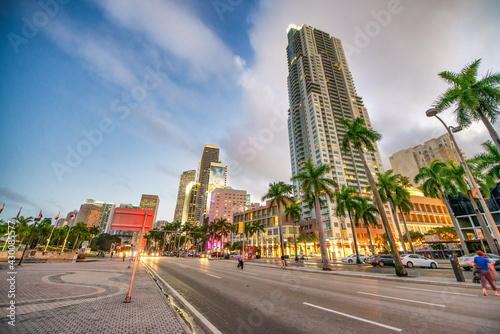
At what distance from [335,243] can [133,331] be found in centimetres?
8578

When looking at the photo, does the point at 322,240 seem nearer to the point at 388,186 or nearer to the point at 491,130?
the point at 491,130

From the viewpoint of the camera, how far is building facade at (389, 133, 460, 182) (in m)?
132

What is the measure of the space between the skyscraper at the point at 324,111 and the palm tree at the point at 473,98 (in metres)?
68.9

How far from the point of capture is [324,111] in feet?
365

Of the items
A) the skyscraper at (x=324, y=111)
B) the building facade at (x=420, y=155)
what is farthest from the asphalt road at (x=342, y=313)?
the building facade at (x=420, y=155)

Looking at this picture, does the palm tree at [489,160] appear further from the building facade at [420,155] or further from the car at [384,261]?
the building facade at [420,155]

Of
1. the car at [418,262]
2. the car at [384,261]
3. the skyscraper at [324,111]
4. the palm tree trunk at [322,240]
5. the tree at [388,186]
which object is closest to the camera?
the car at [418,262]

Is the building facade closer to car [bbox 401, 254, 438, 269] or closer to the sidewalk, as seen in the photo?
car [bbox 401, 254, 438, 269]

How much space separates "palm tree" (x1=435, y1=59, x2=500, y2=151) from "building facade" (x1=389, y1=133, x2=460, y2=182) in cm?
14921

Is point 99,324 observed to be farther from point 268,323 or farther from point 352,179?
point 352,179

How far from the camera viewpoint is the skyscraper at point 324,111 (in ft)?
319


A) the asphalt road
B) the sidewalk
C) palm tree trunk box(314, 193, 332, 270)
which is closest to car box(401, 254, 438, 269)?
palm tree trunk box(314, 193, 332, 270)

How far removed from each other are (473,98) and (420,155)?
171738mm

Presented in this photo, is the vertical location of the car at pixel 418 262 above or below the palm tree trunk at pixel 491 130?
below
